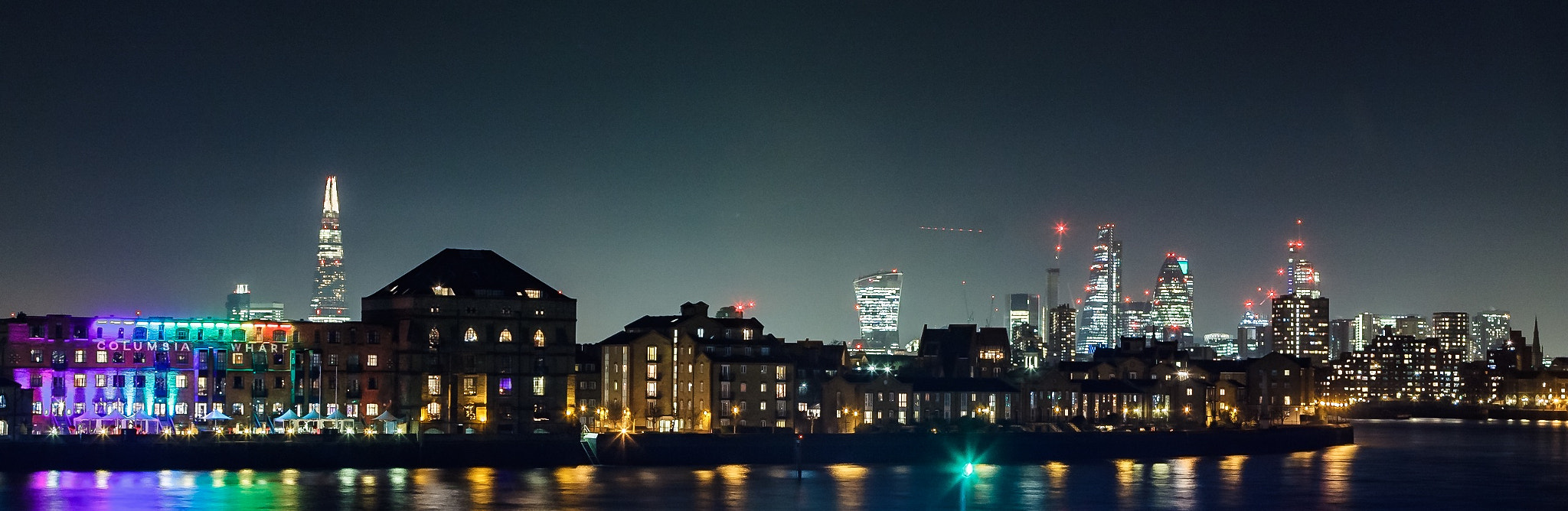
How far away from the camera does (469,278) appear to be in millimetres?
131750

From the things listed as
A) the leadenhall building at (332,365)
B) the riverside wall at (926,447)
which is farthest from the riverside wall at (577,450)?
the leadenhall building at (332,365)

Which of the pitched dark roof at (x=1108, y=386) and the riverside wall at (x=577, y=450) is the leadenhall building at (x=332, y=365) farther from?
the pitched dark roof at (x=1108, y=386)

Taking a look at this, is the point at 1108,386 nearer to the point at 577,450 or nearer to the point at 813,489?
the point at 577,450

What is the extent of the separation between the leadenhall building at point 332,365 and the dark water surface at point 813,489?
389 inches

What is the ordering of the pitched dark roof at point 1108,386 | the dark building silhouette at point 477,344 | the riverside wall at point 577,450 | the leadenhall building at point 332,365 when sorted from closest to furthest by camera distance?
the riverside wall at point 577,450 < the leadenhall building at point 332,365 < the dark building silhouette at point 477,344 < the pitched dark roof at point 1108,386

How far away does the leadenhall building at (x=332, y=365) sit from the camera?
120 m

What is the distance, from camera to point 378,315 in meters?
131

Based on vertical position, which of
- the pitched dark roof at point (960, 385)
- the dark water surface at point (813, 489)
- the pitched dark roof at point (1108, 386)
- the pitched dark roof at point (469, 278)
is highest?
the pitched dark roof at point (469, 278)

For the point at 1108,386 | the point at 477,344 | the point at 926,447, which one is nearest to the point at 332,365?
the point at 477,344

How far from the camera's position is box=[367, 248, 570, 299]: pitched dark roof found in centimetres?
13038

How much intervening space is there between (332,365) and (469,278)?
38.6 ft

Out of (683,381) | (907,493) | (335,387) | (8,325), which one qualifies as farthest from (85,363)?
(907,493)

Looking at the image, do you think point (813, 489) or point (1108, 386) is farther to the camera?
point (1108, 386)

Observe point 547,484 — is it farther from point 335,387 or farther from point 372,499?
point 335,387
